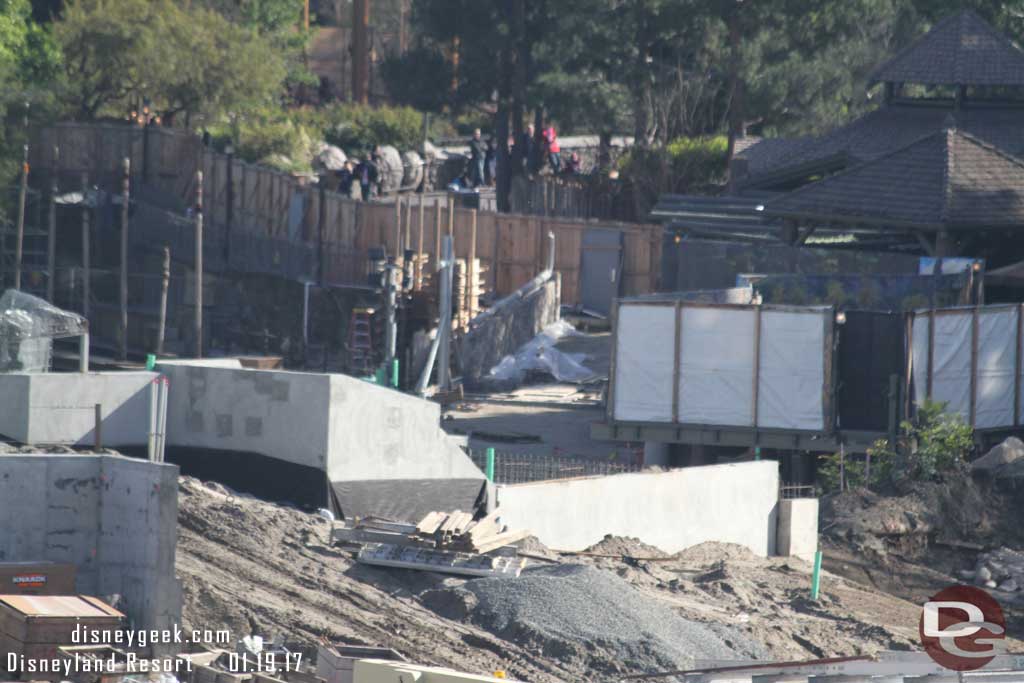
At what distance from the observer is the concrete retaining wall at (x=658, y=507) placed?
23547 mm

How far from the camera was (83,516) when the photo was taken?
1884 centimetres

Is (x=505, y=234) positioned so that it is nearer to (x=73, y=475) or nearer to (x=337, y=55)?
(x=73, y=475)

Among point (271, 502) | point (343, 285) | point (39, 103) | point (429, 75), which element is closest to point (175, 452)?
point (271, 502)

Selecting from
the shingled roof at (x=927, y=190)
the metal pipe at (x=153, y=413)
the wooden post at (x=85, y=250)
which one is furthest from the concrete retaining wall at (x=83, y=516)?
the wooden post at (x=85, y=250)

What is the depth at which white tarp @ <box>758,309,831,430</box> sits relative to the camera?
27.9 metres

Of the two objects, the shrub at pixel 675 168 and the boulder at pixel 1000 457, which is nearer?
the boulder at pixel 1000 457

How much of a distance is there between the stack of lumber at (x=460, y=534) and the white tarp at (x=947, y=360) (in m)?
9.17

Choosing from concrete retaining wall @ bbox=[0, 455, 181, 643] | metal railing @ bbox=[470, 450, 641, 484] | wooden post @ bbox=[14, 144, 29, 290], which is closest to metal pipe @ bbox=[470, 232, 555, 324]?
wooden post @ bbox=[14, 144, 29, 290]

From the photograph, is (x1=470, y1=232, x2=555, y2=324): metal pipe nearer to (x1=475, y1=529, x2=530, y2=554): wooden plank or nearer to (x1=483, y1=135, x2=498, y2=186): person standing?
(x1=483, y1=135, x2=498, y2=186): person standing

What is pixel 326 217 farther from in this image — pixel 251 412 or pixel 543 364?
pixel 251 412

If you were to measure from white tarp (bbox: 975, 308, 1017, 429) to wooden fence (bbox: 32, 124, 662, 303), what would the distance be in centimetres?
1436

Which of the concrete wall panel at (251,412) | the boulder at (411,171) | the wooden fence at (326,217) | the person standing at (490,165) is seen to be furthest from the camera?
the person standing at (490,165)

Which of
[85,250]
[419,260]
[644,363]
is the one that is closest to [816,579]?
[644,363]

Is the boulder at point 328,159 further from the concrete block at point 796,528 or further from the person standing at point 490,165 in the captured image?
the concrete block at point 796,528
